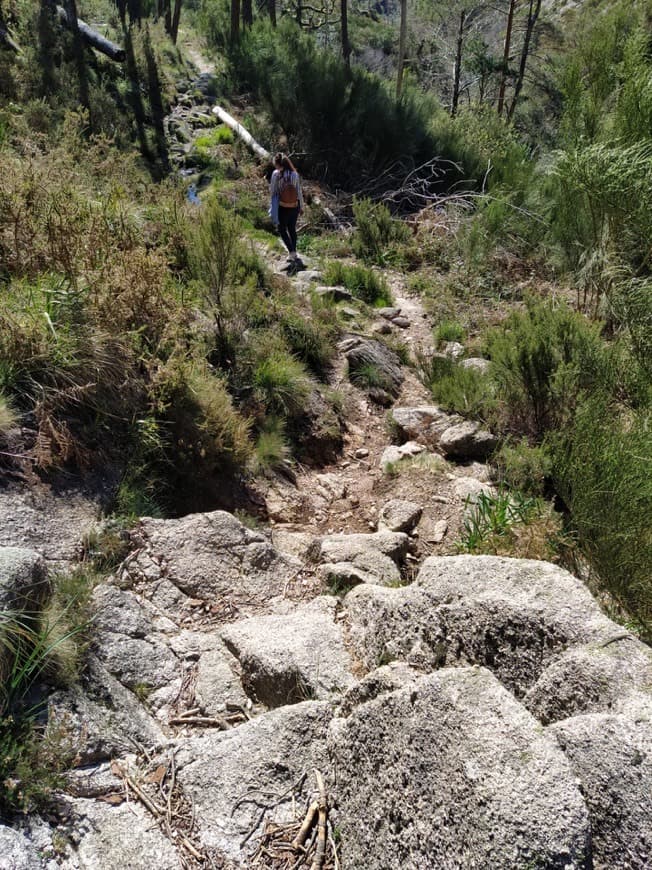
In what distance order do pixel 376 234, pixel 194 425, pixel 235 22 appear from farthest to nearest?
pixel 235 22 → pixel 376 234 → pixel 194 425

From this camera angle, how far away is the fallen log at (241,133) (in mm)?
13016

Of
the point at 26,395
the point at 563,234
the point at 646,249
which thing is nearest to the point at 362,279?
the point at 563,234

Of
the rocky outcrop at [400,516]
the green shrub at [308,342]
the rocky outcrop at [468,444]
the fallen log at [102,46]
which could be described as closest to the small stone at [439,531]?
the rocky outcrop at [400,516]

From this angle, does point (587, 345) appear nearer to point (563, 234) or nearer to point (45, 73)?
point (563, 234)

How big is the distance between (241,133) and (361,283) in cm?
658

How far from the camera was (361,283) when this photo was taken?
9359 millimetres

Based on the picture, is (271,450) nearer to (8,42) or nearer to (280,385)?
(280,385)

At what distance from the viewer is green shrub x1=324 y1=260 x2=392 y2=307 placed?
364 inches

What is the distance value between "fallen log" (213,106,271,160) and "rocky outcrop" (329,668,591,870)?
500 inches

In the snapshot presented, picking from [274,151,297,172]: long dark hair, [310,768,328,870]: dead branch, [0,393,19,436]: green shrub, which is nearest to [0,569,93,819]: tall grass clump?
[310,768,328,870]: dead branch

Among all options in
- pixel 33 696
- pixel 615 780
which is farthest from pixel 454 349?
pixel 615 780

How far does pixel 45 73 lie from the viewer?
12.2 meters

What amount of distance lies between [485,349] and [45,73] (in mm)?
10694

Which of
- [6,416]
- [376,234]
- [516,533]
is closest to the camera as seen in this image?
[6,416]
